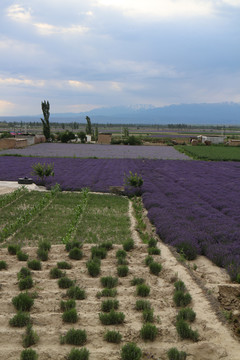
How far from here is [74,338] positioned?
225 inches

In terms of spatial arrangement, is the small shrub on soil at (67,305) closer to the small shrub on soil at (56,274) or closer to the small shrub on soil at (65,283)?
the small shrub on soil at (65,283)

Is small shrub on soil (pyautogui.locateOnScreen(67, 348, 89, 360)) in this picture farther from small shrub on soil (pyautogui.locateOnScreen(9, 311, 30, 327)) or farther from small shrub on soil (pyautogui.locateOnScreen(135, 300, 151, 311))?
small shrub on soil (pyautogui.locateOnScreen(135, 300, 151, 311))

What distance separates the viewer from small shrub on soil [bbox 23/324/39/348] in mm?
5656

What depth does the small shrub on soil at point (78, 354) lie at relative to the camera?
207 inches

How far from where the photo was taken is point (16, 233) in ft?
39.5

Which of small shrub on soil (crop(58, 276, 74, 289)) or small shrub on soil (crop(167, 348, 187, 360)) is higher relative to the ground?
small shrub on soil (crop(58, 276, 74, 289))

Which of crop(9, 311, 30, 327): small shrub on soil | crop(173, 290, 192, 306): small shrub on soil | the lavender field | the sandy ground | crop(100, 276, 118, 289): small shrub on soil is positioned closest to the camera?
the sandy ground

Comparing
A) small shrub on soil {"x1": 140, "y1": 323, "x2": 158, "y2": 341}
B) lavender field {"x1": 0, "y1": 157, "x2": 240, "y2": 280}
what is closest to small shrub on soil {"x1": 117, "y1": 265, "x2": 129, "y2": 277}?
lavender field {"x1": 0, "y1": 157, "x2": 240, "y2": 280}

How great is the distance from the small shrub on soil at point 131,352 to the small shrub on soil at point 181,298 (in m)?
1.77

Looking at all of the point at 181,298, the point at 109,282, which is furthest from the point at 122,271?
the point at 181,298

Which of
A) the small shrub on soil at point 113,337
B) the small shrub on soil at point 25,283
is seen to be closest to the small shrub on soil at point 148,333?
the small shrub on soil at point 113,337

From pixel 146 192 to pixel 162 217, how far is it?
21.0 ft

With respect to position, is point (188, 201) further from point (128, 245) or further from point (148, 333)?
point (148, 333)

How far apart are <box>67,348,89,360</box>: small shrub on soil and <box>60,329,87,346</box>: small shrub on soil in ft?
1.19
